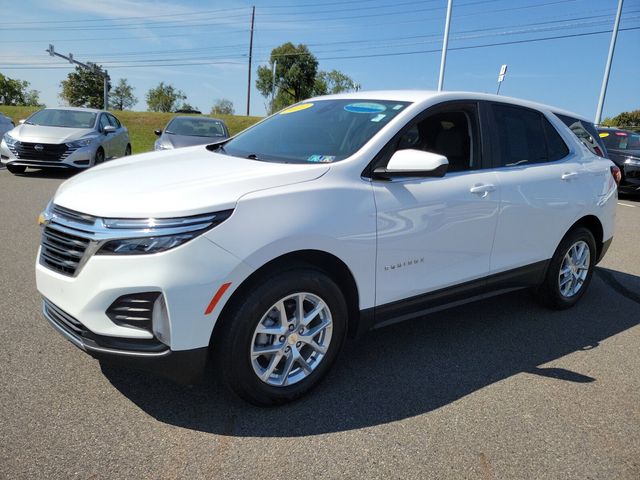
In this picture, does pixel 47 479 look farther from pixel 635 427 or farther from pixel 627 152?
pixel 627 152

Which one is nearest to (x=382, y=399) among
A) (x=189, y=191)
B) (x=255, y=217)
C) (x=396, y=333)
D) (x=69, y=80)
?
(x=396, y=333)

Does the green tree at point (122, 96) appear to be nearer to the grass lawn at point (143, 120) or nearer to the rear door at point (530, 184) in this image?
the grass lawn at point (143, 120)

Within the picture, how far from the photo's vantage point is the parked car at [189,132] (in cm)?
1134

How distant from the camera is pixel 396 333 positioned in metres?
4.02

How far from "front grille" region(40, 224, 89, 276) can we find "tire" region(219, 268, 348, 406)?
30.0 inches

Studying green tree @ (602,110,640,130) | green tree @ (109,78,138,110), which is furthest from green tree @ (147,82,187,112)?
green tree @ (602,110,640,130)

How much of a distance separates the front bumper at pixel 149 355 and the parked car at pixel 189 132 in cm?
917

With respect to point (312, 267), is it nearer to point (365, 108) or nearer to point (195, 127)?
point (365, 108)

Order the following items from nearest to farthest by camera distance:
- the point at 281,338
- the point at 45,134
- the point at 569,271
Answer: the point at 281,338
the point at 569,271
the point at 45,134

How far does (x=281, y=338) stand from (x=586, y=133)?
3.75 m

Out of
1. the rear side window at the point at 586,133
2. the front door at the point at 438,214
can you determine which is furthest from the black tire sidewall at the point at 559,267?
the front door at the point at 438,214

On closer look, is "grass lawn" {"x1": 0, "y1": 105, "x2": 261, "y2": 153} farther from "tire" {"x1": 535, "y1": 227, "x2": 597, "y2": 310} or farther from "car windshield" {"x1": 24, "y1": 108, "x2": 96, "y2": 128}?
"tire" {"x1": 535, "y1": 227, "x2": 597, "y2": 310}

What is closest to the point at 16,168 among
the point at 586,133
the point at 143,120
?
the point at 586,133

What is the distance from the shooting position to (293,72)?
73.3 metres
